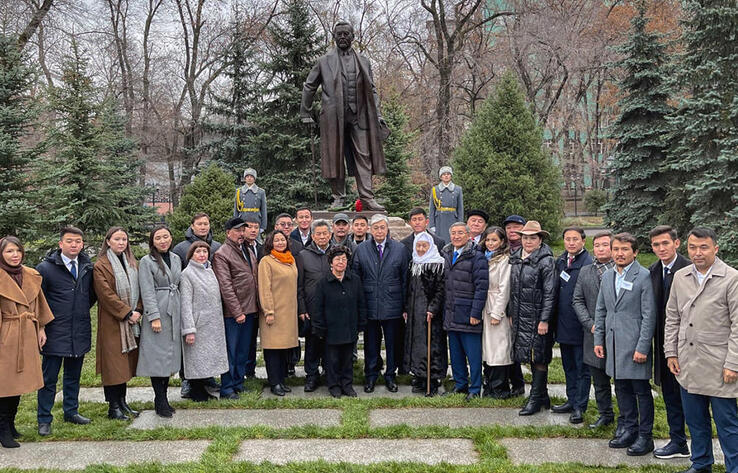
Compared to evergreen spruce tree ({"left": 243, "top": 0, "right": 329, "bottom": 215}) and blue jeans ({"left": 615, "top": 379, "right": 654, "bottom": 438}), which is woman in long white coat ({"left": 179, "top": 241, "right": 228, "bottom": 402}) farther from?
evergreen spruce tree ({"left": 243, "top": 0, "right": 329, "bottom": 215})

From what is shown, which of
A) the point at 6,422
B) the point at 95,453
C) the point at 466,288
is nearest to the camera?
the point at 95,453

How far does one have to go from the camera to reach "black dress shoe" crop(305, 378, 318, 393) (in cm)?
629

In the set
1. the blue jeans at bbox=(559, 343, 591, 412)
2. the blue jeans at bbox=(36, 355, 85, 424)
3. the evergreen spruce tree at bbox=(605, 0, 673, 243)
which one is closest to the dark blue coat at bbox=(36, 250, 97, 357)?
the blue jeans at bbox=(36, 355, 85, 424)

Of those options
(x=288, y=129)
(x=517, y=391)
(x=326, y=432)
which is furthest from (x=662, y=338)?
(x=288, y=129)

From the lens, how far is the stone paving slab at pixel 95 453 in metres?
4.57

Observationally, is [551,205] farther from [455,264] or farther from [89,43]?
[89,43]

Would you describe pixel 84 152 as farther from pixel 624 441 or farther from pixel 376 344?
pixel 624 441

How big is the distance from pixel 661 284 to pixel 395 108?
16.5 metres

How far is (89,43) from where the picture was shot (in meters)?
26.9

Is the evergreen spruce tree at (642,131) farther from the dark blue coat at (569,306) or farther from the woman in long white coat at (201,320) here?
the woman in long white coat at (201,320)

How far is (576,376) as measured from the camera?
216 inches

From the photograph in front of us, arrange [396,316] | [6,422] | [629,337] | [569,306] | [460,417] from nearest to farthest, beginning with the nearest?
[629,337]
[6,422]
[569,306]
[460,417]
[396,316]

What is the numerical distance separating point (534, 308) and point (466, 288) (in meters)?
0.70

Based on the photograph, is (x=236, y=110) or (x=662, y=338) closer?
(x=662, y=338)
